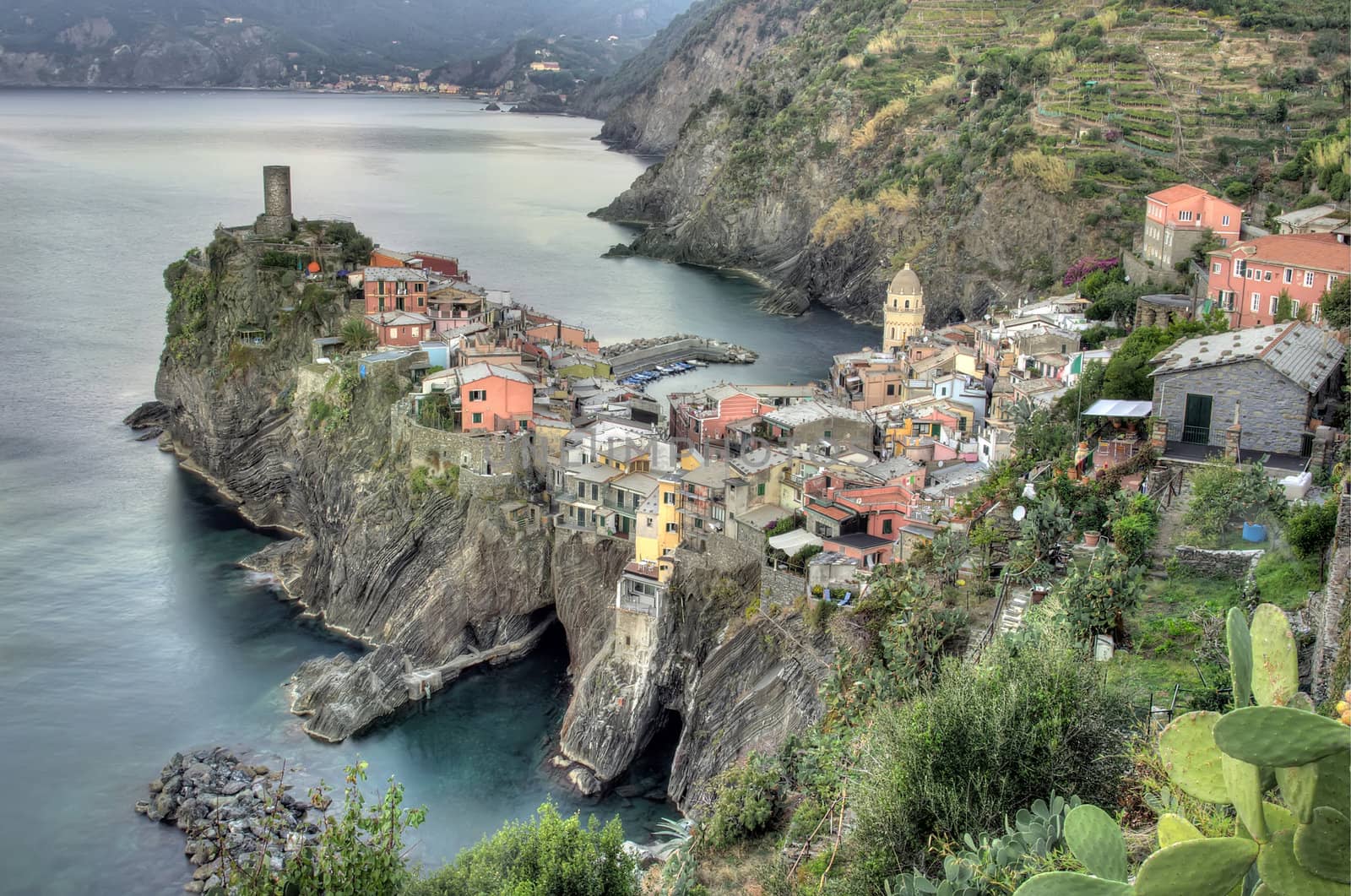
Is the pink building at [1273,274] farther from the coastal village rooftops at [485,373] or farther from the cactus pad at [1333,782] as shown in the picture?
the cactus pad at [1333,782]

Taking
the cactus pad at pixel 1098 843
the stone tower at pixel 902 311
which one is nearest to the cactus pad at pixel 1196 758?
the cactus pad at pixel 1098 843

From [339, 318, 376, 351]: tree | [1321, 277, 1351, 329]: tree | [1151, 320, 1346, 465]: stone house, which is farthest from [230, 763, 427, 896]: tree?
[339, 318, 376, 351]: tree

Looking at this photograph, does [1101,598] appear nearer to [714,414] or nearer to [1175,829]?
[1175,829]

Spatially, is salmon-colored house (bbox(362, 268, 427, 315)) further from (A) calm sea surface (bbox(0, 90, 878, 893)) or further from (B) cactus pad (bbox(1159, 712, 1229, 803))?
(B) cactus pad (bbox(1159, 712, 1229, 803))

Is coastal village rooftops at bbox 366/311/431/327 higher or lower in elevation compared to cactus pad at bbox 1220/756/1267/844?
lower

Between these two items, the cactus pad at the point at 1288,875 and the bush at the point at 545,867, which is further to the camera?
the bush at the point at 545,867
